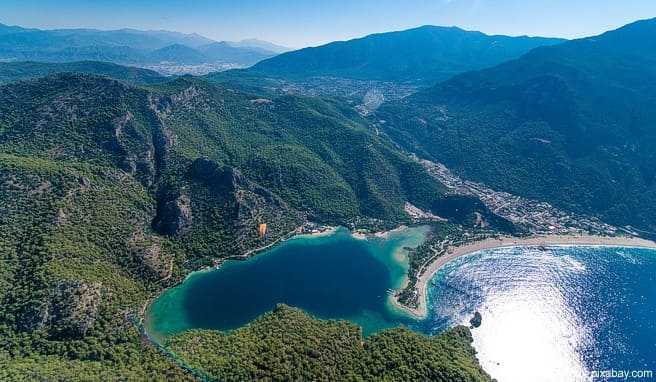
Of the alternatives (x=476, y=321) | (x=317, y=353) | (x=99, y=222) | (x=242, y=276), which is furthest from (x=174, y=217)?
(x=476, y=321)

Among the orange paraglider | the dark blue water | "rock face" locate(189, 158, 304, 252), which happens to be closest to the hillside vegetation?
the dark blue water

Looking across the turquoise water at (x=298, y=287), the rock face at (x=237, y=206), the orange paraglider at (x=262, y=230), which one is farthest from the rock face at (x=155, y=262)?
the orange paraglider at (x=262, y=230)

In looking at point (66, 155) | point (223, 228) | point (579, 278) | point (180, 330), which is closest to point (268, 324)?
point (180, 330)

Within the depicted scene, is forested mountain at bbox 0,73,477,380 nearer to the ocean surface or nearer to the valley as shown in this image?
the valley

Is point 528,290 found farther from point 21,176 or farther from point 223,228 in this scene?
point 21,176

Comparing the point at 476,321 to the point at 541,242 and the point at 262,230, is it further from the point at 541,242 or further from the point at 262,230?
the point at 262,230

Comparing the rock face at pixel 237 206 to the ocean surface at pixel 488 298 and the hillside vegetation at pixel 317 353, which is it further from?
the hillside vegetation at pixel 317 353
